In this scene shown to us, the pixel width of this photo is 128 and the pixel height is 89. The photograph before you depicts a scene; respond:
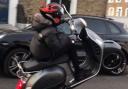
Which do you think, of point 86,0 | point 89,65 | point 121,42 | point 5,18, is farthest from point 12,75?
point 86,0

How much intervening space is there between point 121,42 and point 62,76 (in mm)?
6840

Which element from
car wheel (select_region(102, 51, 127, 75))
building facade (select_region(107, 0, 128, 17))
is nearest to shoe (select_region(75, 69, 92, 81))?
car wheel (select_region(102, 51, 127, 75))

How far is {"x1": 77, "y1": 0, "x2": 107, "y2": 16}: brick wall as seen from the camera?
68.6ft

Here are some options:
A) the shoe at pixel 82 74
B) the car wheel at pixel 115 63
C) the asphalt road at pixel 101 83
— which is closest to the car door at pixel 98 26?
the car wheel at pixel 115 63

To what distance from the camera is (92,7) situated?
21.1 m

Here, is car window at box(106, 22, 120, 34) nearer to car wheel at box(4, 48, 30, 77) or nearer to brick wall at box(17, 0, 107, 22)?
car wheel at box(4, 48, 30, 77)

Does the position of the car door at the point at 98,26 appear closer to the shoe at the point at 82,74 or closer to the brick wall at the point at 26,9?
the shoe at the point at 82,74

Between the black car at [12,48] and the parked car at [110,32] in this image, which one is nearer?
the black car at [12,48]

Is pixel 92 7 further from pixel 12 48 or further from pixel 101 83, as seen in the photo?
pixel 101 83

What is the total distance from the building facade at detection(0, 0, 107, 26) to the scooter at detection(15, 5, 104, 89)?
13.3 metres

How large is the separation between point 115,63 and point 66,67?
6.27 m

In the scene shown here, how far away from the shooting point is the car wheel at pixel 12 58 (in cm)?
931

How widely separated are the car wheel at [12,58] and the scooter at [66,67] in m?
4.74

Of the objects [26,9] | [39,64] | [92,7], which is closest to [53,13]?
[39,64]
